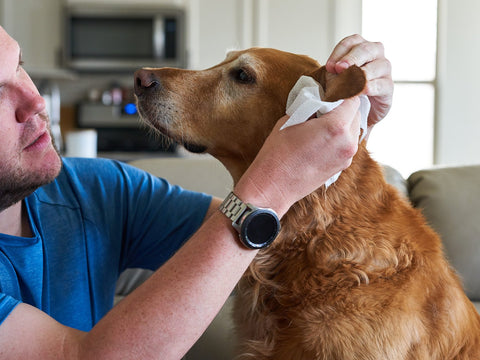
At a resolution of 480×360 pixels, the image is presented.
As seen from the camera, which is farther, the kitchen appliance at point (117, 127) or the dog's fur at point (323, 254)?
the kitchen appliance at point (117, 127)

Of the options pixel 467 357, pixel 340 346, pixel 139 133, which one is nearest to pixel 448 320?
pixel 467 357

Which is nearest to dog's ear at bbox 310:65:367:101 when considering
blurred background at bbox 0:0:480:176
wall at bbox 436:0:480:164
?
blurred background at bbox 0:0:480:176

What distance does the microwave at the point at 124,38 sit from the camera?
182 inches

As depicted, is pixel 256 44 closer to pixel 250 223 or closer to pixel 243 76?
pixel 243 76

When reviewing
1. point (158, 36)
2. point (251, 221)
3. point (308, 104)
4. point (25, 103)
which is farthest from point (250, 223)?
point (158, 36)

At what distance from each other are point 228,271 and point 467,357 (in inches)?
22.2

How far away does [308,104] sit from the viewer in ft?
2.98

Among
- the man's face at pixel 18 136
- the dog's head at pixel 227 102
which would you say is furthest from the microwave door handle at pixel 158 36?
the man's face at pixel 18 136

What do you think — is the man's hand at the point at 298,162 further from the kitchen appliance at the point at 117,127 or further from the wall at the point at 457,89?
the wall at the point at 457,89

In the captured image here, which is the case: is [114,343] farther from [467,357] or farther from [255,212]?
[467,357]

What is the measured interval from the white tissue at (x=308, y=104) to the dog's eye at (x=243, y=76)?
0.16 meters

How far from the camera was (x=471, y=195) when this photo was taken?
1.87 metres

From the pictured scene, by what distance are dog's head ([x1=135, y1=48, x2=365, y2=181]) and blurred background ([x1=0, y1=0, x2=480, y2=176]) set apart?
11.3 feet

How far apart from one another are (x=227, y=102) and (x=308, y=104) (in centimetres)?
32
